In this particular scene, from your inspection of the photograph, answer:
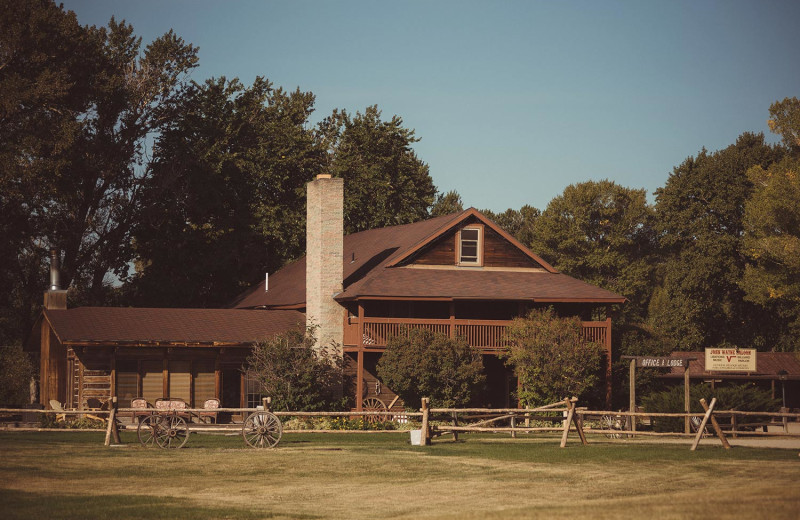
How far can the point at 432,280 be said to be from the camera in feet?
131

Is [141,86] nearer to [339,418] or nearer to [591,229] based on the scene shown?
[339,418]

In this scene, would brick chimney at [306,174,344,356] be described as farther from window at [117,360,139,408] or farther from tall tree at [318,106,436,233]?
tall tree at [318,106,436,233]

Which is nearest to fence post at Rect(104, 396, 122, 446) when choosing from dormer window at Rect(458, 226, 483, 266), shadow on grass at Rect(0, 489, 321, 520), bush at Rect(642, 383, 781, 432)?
shadow on grass at Rect(0, 489, 321, 520)

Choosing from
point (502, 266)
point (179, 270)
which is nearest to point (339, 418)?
point (502, 266)

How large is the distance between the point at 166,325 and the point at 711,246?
29229 millimetres

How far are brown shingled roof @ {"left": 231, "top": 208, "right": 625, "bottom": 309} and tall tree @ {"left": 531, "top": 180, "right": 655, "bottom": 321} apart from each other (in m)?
33.6

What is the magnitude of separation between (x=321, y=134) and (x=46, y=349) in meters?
24.2

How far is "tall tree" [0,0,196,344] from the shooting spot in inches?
1694

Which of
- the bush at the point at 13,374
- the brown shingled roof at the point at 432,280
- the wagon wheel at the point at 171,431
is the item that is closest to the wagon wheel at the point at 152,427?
the wagon wheel at the point at 171,431

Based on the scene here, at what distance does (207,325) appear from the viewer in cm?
3966

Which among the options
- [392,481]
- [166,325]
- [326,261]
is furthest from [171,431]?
[326,261]

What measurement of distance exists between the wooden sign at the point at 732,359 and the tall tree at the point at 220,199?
25226 mm

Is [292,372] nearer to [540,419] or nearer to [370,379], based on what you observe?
[370,379]

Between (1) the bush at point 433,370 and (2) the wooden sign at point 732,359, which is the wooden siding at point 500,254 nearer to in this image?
(1) the bush at point 433,370
